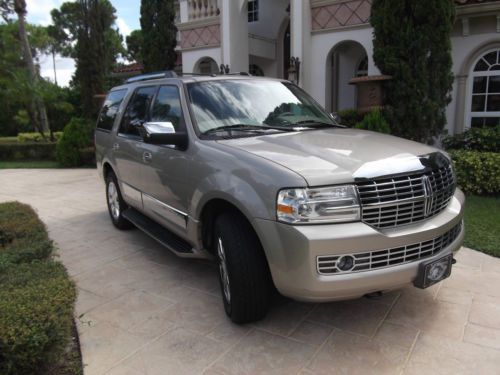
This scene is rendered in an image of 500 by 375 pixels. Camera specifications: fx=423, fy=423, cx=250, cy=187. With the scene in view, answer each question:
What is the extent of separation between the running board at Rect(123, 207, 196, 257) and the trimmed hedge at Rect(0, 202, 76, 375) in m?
1.06

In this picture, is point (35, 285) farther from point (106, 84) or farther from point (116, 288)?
point (106, 84)

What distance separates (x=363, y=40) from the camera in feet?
33.6

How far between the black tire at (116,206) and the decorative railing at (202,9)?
860 cm

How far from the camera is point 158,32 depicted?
47.4ft

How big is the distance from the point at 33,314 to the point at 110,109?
13.2 feet

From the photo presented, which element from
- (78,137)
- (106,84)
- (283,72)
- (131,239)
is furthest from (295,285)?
(106,84)

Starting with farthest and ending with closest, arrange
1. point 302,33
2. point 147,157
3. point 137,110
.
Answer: point 302,33
point 137,110
point 147,157

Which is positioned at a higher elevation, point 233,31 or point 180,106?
point 233,31

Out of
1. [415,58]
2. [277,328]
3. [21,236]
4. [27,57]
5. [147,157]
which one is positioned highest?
[27,57]

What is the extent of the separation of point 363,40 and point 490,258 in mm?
7102

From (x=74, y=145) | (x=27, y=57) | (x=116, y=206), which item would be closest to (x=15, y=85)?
(x=27, y=57)

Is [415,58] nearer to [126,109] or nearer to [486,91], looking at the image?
[486,91]

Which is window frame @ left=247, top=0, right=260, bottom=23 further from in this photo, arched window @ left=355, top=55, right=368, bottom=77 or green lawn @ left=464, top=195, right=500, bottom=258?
green lawn @ left=464, top=195, right=500, bottom=258

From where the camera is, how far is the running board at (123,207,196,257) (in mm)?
3875
